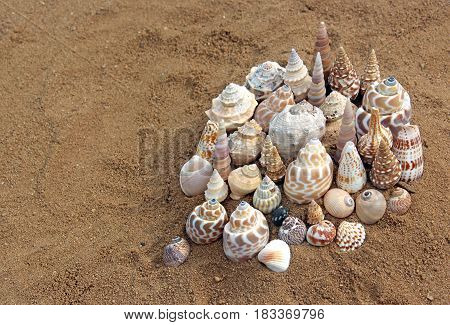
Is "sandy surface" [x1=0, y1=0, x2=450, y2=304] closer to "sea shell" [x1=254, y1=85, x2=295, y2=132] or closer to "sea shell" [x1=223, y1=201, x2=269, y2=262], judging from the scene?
"sea shell" [x1=223, y1=201, x2=269, y2=262]

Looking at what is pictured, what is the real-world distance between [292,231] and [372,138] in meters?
1.10

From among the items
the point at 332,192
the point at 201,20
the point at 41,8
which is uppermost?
the point at 332,192

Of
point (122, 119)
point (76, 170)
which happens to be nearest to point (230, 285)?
→ point (76, 170)

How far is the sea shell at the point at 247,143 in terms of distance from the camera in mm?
5434

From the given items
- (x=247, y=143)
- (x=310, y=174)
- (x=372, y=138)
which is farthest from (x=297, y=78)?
(x=310, y=174)

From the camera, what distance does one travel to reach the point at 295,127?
5258 millimetres

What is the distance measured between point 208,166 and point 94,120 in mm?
1975

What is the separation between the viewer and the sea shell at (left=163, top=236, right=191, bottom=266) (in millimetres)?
5102

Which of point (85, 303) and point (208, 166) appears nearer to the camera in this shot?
point (85, 303)

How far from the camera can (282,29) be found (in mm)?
7812

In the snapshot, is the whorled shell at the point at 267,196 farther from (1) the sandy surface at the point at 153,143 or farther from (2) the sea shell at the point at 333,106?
(2) the sea shell at the point at 333,106

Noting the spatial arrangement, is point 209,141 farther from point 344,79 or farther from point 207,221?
point 344,79
